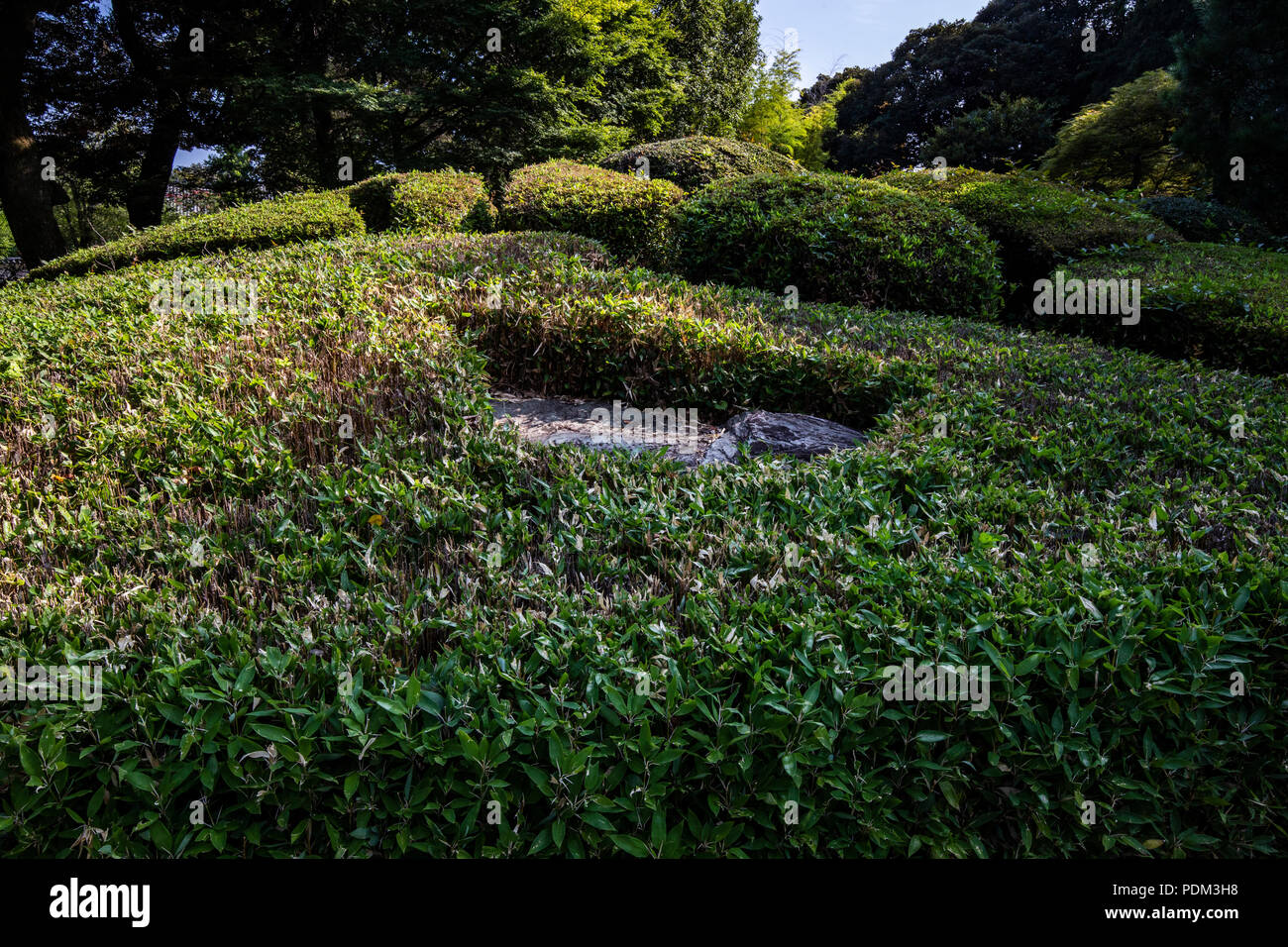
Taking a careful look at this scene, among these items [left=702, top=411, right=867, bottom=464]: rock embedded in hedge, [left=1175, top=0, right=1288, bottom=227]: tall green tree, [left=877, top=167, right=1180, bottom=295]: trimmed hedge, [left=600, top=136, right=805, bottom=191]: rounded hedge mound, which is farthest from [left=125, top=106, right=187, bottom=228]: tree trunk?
[left=1175, top=0, right=1288, bottom=227]: tall green tree

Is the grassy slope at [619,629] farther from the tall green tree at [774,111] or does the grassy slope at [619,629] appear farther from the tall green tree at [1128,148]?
the tall green tree at [774,111]

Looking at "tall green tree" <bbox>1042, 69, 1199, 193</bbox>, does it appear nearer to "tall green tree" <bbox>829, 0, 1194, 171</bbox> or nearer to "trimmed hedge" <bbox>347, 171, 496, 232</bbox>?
"tall green tree" <bbox>829, 0, 1194, 171</bbox>

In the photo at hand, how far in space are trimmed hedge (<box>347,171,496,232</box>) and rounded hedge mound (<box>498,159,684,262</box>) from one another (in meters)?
1.13

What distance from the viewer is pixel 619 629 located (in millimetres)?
2367

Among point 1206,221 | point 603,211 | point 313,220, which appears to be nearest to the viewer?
point 603,211

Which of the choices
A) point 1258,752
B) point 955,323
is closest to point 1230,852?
point 1258,752

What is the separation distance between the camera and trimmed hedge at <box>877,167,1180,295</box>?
844 cm

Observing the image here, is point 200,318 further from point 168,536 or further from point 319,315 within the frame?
point 168,536

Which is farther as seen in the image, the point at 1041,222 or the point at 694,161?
the point at 694,161

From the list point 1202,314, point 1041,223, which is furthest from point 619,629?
point 1041,223

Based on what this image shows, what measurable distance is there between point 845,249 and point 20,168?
15.5 metres

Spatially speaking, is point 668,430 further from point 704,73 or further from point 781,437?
point 704,73

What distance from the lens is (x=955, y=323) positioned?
243 inches

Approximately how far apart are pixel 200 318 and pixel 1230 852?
21.1 ft
